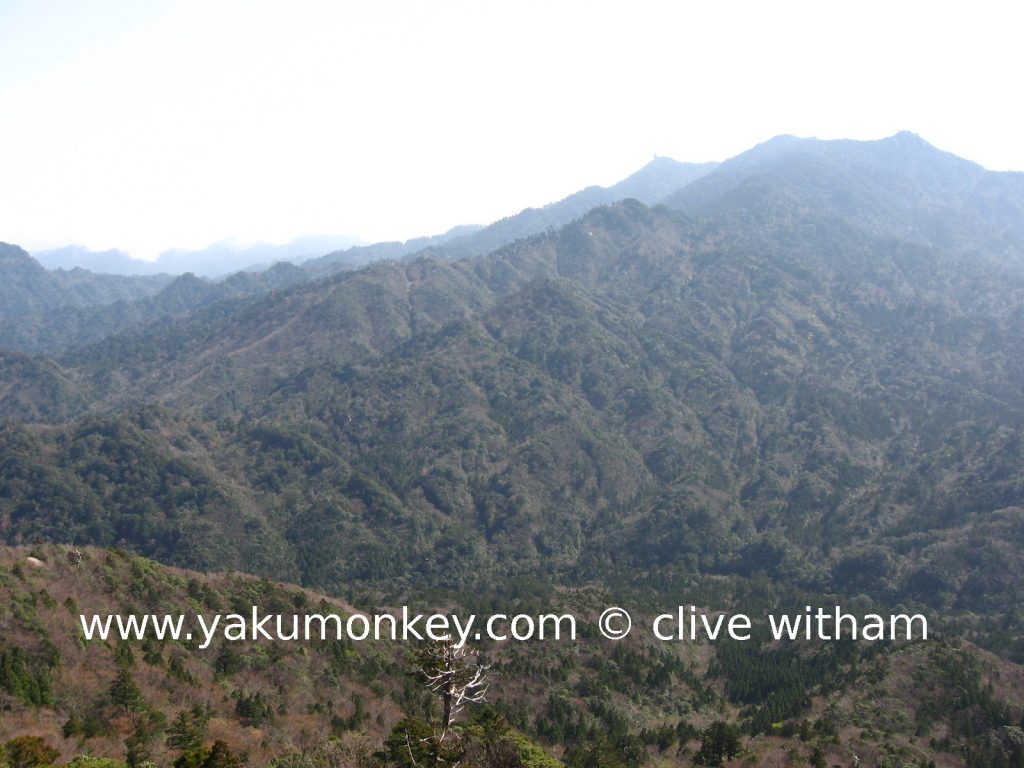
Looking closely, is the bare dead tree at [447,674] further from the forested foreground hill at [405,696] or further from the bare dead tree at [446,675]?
the forested foreground hill at [405,696]

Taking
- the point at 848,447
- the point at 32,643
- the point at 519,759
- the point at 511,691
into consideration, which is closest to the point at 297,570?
the point at 511,691

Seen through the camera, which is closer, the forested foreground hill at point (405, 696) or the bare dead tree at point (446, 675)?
the bare dead tree at point (446, 675)

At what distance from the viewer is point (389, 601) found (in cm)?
11488

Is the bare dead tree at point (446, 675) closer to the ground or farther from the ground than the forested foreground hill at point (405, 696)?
farther from the ground

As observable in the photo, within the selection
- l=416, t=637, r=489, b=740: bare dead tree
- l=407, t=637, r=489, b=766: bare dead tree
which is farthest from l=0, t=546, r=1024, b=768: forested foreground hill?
l=416, t=637, r=489, b=740: bare dead tree

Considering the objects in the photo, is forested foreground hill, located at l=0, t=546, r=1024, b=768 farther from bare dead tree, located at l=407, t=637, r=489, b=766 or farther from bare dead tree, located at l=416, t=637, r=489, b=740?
bare dead tree, located at l=416, t=637, r=489, b=740

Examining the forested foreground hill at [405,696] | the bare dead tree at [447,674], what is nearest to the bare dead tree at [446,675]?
the bare dead tree at [447,674]

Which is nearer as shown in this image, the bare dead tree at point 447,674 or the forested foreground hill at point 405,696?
the bare dead tree at point 447,674

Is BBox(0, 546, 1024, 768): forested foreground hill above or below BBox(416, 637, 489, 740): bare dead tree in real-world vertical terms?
below

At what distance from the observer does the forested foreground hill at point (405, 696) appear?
3684 cm

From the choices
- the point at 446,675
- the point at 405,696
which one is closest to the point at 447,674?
the point at 446,675

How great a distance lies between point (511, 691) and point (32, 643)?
45.5 metres

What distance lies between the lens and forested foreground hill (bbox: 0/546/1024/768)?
36.8 m

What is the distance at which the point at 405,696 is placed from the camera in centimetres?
6281
